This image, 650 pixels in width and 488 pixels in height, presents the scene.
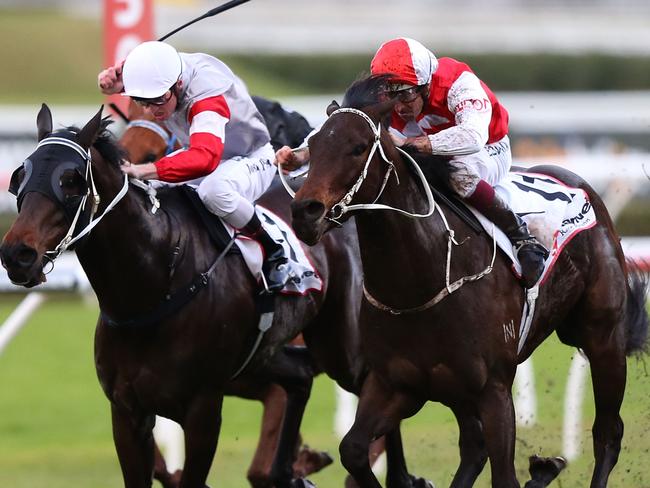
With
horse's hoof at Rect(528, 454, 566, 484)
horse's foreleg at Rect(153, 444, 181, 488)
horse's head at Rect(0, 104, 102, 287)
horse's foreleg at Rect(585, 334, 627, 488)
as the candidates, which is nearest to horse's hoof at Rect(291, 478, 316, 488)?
horse's foreleg at Rect(153, 444, 181, 488)

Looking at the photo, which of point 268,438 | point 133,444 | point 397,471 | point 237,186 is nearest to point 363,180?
point 237,186

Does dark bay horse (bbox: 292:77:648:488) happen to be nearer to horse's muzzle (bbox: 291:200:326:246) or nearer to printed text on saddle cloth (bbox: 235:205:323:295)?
horse's muzzle (bbox: 291:200:326:246)

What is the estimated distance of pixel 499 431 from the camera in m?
4.88

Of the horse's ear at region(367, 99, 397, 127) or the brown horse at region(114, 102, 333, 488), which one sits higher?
the horse's ear at region(367, 99, 397, 127)

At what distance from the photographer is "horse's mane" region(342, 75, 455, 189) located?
4.68 m

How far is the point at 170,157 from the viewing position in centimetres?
514

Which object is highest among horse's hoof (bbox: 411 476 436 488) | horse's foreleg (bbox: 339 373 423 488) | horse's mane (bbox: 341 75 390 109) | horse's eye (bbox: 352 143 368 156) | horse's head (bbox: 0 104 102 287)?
horse's mane (bbox: 341 75 390 109)

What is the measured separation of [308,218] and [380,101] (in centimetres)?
61

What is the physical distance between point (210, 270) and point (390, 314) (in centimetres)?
85

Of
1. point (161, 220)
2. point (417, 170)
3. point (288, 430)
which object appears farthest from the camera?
point (288, 430)

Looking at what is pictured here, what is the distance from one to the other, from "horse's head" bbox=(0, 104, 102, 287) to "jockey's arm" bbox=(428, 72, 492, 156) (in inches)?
47.4

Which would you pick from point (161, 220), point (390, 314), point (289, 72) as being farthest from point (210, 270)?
point (289, 72)

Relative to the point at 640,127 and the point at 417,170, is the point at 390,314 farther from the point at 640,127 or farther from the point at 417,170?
the point at 640,127

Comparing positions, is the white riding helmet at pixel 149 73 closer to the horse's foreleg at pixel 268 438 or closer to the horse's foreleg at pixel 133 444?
the horse's foreleg at pixel 133 444
